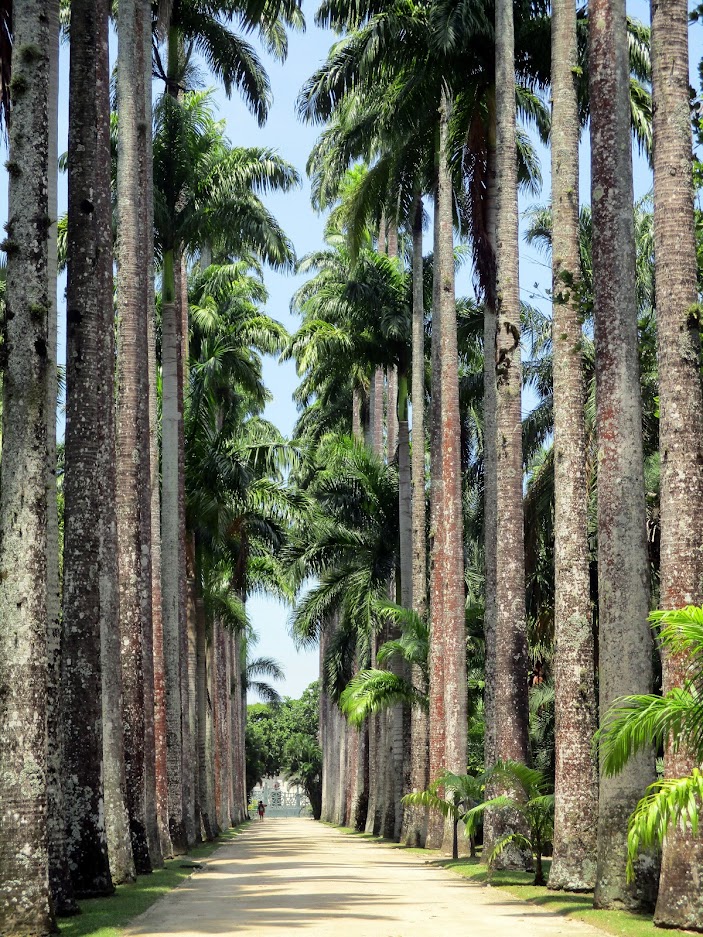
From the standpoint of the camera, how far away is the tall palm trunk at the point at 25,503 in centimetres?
1161

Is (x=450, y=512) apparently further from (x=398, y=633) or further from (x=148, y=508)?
(x=398, y=633)

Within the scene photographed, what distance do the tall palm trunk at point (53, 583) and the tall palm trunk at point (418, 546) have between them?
61.4ft

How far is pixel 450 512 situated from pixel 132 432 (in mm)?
9206

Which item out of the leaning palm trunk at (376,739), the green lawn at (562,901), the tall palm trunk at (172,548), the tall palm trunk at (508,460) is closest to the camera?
the green lawn at (562,901)

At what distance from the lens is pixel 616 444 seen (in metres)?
14.3

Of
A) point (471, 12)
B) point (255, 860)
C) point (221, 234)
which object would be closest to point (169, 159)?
point (221, 234)

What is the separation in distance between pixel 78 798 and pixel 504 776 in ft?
19.7

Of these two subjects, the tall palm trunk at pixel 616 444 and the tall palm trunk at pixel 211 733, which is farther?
the tall palm trunk at pixel 211 733

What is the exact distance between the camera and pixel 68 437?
1605 cm

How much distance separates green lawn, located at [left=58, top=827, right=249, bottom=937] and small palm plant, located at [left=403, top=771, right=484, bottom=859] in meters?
4.26

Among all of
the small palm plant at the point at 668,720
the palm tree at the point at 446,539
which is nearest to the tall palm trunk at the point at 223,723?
the palm tree at the point at 446,539

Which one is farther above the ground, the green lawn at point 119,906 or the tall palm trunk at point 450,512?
the tall palm trunk at point 450,512

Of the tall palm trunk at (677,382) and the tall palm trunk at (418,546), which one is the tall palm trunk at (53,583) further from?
the tall palm trunk at (418,546)

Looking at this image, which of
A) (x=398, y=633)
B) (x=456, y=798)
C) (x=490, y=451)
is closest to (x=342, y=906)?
(x=456, y=798)
